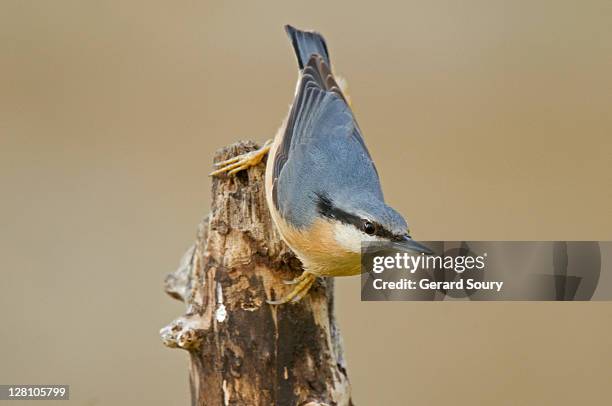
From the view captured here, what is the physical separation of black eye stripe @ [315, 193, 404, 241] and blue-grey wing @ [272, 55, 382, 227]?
2cm

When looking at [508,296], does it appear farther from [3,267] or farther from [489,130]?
[3,267]

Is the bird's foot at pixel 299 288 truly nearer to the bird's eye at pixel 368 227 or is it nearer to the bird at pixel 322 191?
the bird at pixel 322 191

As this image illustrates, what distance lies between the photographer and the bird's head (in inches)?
74.5

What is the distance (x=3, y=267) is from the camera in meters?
3.69

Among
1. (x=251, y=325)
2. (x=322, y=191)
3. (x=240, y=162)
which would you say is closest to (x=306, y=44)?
(x=240, y=162)

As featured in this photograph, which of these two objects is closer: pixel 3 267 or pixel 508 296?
pixel 508 296

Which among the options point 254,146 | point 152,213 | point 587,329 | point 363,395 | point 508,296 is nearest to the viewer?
point 508,296

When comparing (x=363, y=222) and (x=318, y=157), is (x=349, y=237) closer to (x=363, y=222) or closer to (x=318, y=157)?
(x=363, y=222)

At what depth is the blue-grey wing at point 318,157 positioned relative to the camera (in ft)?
6.89

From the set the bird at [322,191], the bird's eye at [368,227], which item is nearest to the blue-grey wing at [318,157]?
the bird at [322,191]

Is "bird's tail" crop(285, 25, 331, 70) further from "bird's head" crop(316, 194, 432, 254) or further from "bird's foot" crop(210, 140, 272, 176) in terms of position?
"bird's head" crop(316, 194, 432, 254)

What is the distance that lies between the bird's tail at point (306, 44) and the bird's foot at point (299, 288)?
2.68ft

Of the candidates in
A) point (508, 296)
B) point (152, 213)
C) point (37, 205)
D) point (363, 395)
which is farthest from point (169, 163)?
point (508, 296)

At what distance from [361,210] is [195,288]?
569mm
